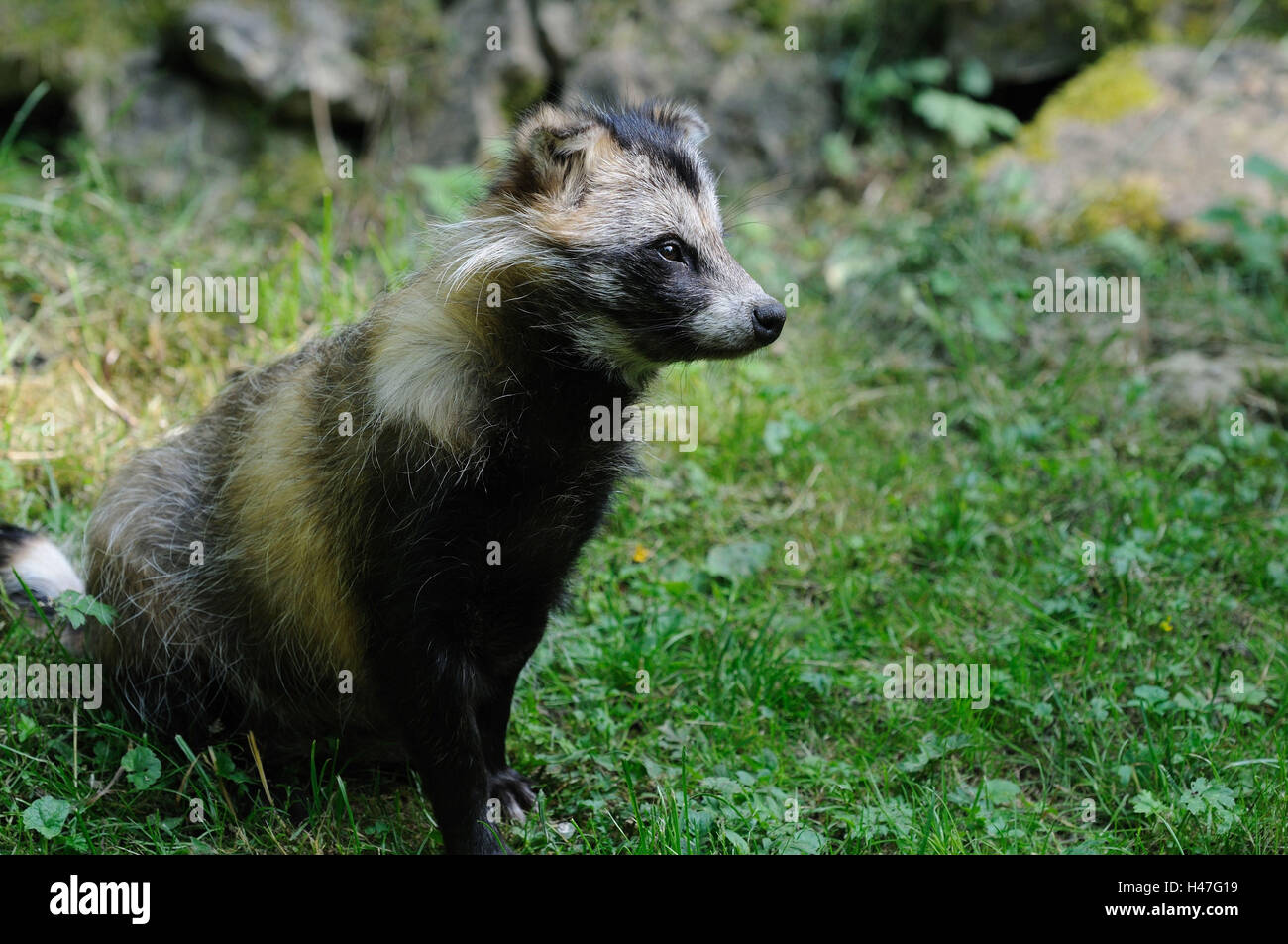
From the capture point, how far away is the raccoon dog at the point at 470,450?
3711mm

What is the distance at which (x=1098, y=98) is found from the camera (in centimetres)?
829

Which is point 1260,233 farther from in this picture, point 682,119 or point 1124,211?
point 682,119

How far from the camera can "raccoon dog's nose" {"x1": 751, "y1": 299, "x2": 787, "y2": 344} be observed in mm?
3795

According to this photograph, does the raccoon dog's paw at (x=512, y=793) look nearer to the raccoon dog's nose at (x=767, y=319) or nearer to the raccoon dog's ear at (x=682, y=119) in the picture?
the raccoon dog's nose at (x=767, y=319)

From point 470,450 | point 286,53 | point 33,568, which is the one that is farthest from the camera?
point 286,53

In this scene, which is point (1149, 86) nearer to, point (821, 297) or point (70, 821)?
point (821, 297)

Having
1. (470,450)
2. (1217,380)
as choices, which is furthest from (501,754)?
(1217,380)

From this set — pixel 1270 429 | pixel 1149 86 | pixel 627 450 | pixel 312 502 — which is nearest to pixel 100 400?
pixel 312 502

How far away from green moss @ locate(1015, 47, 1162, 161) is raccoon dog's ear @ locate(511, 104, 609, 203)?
5.22m

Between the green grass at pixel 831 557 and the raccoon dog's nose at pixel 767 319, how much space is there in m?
0.89

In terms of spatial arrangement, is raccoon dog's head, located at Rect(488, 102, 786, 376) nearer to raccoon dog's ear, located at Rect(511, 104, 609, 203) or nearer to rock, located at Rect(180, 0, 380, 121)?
raccoon dog's ear, located at Rect(511, 104, 609, 203)

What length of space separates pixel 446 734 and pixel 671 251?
1.75 m

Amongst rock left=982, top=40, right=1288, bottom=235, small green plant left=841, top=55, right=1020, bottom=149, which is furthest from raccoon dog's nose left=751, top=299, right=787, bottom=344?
small green plant left=841, top=55, right=1020, bottom=149

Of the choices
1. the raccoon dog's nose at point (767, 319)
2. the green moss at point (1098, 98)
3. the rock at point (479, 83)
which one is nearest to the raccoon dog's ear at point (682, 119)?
the raccoon dog's nose at point (767, 319)
